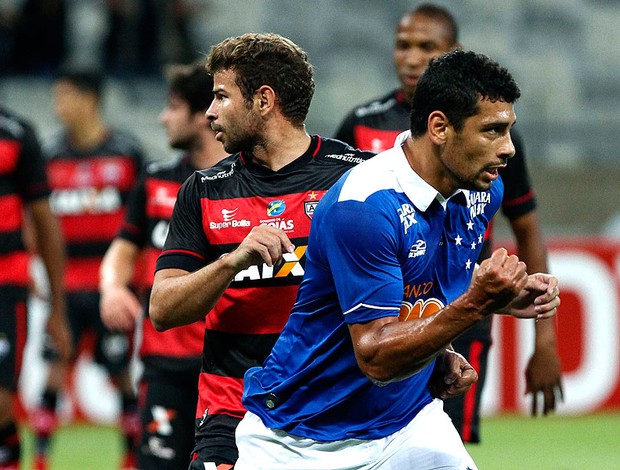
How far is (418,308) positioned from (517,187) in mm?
1993

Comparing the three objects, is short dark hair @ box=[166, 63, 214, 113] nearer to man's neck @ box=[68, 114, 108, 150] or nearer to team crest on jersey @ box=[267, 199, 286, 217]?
team crest on jersey @ box=[267, 199, 286, 217]

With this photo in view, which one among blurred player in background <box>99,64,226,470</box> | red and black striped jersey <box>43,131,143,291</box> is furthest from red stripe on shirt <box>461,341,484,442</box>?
red and black striped jersey <box>43,131,143,291</box>

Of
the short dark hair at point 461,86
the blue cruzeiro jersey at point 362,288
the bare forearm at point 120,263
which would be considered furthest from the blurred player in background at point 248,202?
the bare forearm at point 120,263

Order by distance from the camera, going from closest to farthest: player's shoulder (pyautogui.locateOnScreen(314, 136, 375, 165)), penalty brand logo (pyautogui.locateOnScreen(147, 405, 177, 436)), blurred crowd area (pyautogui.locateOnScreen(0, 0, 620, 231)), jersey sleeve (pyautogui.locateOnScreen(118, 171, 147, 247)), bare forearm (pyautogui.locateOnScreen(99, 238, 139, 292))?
player's shoulder (pyautogui.locateOnScreen(314, 136, 375, 165)), penalty brand logo (pyautogui.locateOnScreen(147, 405, 177, 436)), bare forearm (pyautogui.locateOnScreen(99, 238, 139, 292)), jersey sleeve (pyautogui.locateOnScreen(118, 171, 147, 247)), blurred crowd area (pyautogui.locateOnScreen(0, 0, 620, 231))

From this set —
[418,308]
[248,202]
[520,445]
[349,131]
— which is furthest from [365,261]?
[520,445]

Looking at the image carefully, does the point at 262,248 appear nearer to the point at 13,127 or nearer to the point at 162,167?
the point at 162,167

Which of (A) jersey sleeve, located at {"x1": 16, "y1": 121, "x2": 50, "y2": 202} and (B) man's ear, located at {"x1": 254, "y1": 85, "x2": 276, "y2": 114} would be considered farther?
(A) jersey sleeve, located at {"x1": 16, "y1": 121, "x2": 50, "y2": 202}

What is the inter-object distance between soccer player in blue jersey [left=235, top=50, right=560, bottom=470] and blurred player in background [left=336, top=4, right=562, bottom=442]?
155 cm

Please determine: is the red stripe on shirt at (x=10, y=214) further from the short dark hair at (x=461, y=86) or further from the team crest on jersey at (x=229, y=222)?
the short dark hair at (x=461, y=86)

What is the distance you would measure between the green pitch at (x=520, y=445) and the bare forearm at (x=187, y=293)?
15.4 feet

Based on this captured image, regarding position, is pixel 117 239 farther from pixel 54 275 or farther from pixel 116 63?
pixel 116 63

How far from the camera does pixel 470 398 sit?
18.3 feet

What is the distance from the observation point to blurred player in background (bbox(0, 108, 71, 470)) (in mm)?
6445

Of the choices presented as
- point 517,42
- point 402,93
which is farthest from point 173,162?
point 517,42
